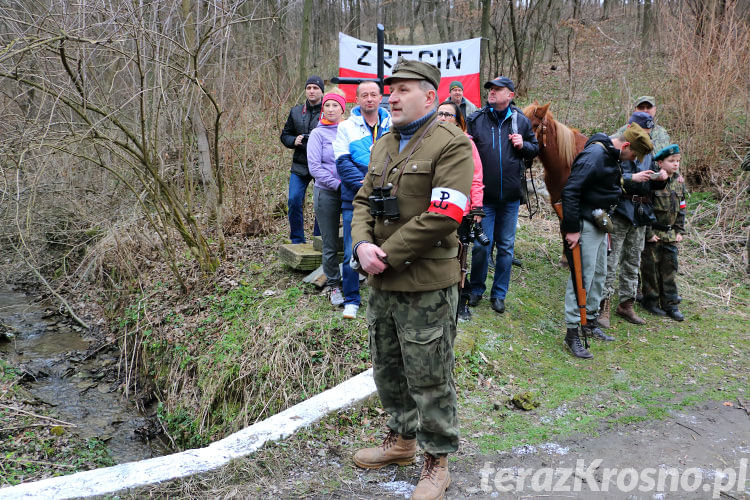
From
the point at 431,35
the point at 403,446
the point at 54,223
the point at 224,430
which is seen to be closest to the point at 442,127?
the point at 403,446

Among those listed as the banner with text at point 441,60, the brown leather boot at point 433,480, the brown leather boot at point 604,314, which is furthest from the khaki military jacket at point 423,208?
the banner with text at point 441,60

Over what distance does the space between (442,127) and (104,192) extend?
21.7 ft

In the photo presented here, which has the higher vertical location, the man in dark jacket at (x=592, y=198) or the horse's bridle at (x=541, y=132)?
the horse's bridle at (x=541, y=132)

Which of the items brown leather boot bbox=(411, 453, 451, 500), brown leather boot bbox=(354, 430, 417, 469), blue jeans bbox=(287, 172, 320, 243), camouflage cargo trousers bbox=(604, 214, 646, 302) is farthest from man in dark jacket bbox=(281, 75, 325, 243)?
brown leather boot bbox=(411, 453, 451, 500)

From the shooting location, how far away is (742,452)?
11.5 feet

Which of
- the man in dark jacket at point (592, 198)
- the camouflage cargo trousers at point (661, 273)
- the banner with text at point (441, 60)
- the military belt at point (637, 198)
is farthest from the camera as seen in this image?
the banner with text at point (441, 60)

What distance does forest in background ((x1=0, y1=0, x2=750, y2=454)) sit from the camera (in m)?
5.05

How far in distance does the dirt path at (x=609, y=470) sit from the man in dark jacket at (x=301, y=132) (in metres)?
3.88

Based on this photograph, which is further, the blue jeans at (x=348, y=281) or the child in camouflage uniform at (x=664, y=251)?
the child in camouflage uniform at (x=664, y=251)

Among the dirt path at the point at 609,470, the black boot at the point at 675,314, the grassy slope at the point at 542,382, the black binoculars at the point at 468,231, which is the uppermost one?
the black binoculars at the point at 468,231

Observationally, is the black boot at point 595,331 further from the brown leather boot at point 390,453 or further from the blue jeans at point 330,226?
the brown leather boot at point 390,453

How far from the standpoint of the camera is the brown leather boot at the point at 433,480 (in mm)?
2881

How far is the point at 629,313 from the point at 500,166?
2.34m

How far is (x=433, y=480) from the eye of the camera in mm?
2930
